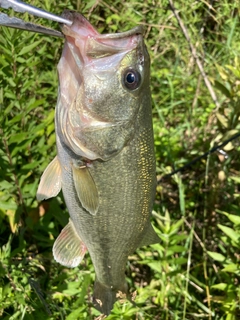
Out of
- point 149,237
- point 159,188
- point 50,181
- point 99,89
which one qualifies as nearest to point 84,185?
point 50,181

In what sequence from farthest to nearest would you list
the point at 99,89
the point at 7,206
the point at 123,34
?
1. the point at 7,206
2. the point at 99,89
3. the point at 123,34

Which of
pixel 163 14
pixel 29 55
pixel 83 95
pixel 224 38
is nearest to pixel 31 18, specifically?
pixel 29 55

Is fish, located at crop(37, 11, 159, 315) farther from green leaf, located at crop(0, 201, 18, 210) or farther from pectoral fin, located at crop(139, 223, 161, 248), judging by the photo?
green leaf, located at crop(0, 201, 18, 210)

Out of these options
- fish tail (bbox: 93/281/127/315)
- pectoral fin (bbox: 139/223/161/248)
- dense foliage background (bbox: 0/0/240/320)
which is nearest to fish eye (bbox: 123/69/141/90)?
pectoral fin (bbox: 139/223/161/248)

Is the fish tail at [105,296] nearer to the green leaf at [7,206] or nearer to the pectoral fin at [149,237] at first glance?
the pectoral fin at [149,237]

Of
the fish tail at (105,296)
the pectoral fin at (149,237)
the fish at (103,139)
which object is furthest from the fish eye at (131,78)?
the fish tail at (105,296)

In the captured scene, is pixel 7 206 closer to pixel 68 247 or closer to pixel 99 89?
pixel 68 247

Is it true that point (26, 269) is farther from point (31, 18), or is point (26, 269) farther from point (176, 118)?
point (176, 118)
